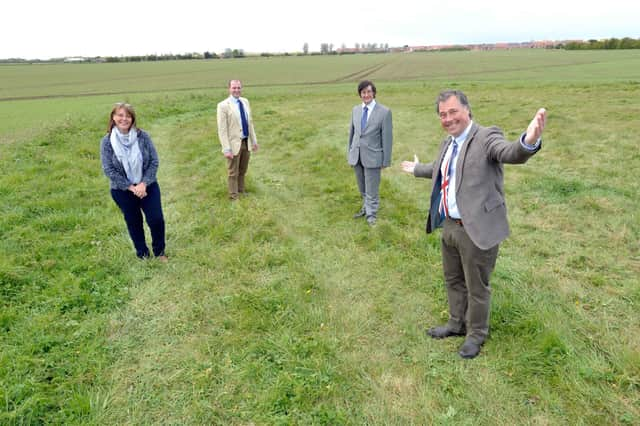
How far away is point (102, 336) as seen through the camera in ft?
12.9

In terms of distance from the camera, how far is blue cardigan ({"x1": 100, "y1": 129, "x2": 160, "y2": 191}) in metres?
4.77

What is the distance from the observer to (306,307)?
4340 millimetres

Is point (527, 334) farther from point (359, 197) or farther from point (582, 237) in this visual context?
point (359, 197)

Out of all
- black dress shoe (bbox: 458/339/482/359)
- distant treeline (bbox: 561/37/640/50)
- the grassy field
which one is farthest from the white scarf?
distant treeline (bbox: 561/37/640/50)

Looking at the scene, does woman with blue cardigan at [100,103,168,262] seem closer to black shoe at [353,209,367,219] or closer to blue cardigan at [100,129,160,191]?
blue cardigan at [100,129,160,191]

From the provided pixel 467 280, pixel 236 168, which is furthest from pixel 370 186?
pixel 467 280

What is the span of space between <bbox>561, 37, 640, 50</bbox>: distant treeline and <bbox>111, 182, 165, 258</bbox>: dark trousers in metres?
93.9

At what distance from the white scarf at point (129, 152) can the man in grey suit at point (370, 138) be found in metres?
3.30

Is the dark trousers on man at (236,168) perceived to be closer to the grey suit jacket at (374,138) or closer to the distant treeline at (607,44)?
the grey suit jacket at (374,138)

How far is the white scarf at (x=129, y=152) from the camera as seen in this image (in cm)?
476

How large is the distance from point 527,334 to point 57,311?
4976mm

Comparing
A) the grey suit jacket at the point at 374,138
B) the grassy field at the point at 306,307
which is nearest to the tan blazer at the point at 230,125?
the grassy field at the point at 306,307

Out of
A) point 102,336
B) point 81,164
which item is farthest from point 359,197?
point 81,164

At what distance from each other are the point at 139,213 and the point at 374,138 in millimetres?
3714
